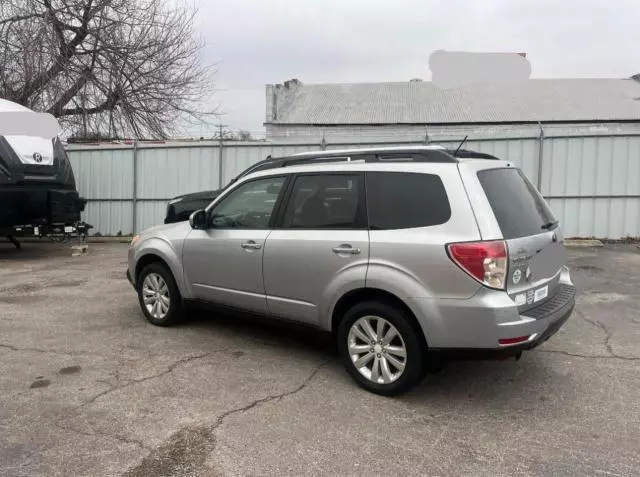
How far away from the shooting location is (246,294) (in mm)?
5004

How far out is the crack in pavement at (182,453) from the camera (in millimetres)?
3168

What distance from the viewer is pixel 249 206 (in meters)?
5.16

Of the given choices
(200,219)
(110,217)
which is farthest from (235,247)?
(110,217)

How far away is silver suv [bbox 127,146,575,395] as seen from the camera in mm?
3695

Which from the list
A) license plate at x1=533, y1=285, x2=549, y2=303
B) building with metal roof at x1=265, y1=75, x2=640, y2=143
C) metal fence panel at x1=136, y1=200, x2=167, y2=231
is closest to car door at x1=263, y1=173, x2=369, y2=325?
license plate at x1=533, y1=285, x2=549, y2=303

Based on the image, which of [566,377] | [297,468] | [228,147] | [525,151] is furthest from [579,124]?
[297,468]

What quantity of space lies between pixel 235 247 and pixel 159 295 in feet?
4.49

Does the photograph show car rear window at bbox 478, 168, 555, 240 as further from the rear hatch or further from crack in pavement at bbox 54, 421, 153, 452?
crack in pavement at bbox 54, 421, 153, 452

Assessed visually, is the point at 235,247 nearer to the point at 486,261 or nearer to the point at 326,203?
the point at 326,203

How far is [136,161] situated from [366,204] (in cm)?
1112

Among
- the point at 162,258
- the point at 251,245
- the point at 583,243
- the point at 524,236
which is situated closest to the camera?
the point at 524,236

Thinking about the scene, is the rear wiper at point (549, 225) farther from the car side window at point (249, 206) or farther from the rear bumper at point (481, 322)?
the car side window at point (249, 206)

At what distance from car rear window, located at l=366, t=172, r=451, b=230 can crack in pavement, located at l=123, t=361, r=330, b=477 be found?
1714mm

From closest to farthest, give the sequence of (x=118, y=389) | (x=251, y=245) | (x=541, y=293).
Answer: (x=541, y=293) → (x=118, y=389) → (x=251, y=245)
